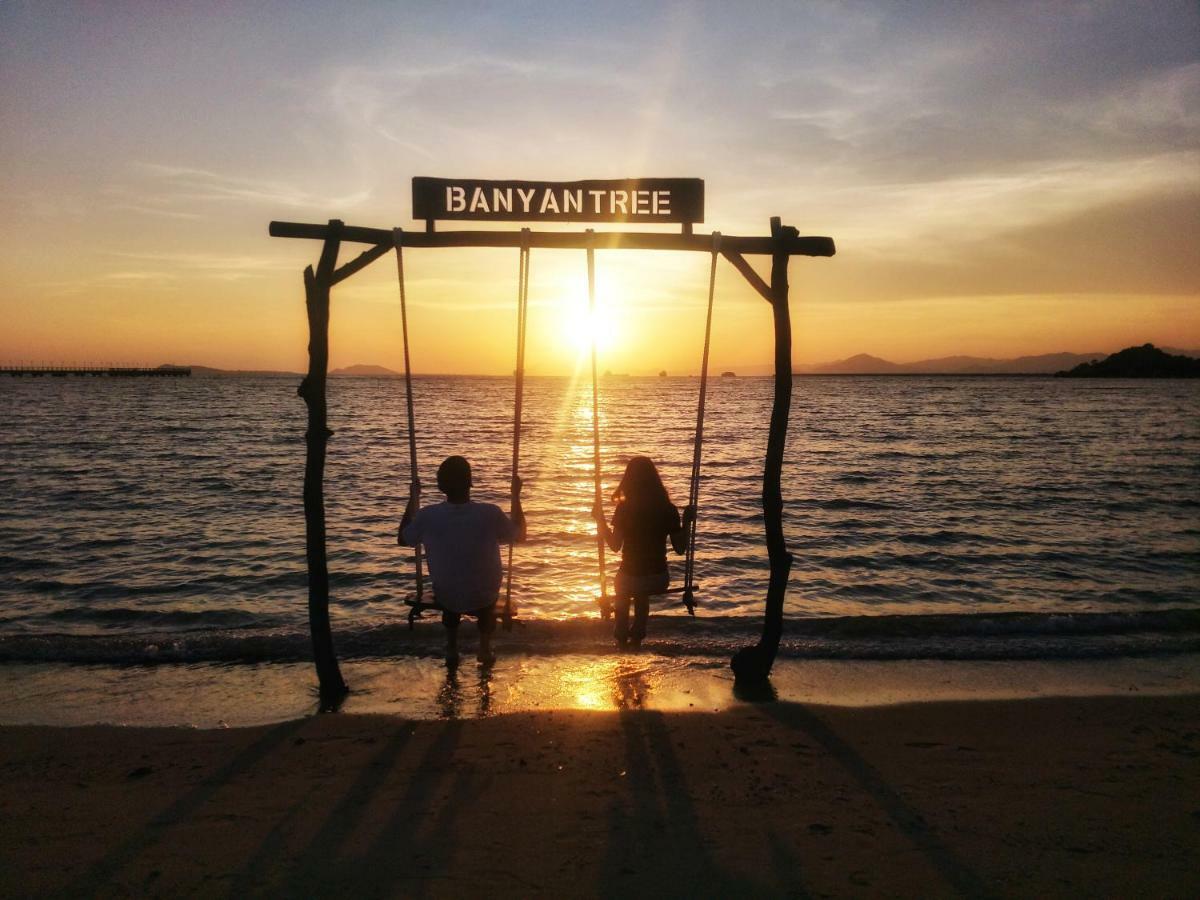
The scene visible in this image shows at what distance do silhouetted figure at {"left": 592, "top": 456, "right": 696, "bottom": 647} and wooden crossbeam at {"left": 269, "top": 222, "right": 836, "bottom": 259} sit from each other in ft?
6.05

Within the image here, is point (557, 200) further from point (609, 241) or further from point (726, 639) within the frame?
point (726, 639)

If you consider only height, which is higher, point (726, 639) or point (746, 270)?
point (746, 270)

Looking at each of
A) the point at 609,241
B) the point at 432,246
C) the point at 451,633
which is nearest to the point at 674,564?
the point at 451,633

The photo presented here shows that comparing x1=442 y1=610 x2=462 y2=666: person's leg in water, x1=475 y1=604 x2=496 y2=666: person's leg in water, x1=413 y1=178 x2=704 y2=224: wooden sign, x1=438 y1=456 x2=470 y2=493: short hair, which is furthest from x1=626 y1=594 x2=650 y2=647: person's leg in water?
x1=413 y1=178 x2=704 y2=224: wooden sign

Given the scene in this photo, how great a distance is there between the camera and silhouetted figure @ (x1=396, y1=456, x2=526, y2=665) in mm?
6043

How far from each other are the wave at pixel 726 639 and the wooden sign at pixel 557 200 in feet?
14.7

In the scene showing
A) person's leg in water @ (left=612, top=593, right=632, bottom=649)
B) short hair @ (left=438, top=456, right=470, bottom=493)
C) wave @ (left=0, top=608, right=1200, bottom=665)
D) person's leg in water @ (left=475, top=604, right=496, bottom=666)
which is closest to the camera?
short hair @ (left=438, top=456, right=470, bottom=493)

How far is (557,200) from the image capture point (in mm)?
6195

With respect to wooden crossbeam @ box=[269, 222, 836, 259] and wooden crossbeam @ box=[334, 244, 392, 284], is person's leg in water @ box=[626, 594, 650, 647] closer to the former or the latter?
wooden crossbeam @ box=[269, 222, 836, 259]

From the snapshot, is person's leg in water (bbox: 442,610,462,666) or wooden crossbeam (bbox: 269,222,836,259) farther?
person's leg in water (bbox: 442,610,462,666)

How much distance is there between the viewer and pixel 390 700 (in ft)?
22.4

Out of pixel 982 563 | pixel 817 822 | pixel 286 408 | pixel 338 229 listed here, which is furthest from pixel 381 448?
pixel 286 408

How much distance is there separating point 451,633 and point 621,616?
60.2 inches

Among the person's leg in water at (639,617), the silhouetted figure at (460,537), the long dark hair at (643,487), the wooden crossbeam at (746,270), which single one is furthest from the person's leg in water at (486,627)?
the wooden crossbeam at (746,270)
